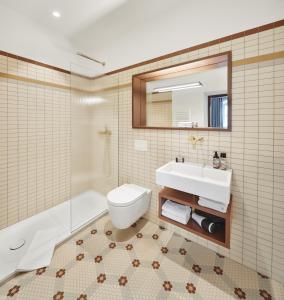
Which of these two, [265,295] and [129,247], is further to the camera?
[129,247]

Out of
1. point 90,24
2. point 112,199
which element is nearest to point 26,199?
point 112,199

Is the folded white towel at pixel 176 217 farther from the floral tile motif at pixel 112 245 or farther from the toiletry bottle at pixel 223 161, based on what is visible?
the floral tile motif at pixel 112 245

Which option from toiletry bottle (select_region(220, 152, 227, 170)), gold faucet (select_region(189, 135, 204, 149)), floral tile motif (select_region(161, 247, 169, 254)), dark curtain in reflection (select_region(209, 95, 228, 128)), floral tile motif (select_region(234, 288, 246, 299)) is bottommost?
floral tile motif (select_region(234, 288, 246, 299))

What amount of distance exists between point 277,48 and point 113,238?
2.32 meters

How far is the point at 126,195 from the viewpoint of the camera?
188 centimetres

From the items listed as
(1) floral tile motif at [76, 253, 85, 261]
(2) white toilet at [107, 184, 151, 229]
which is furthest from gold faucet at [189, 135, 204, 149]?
(1) floral tile motif at [76, 253, 85, 261]

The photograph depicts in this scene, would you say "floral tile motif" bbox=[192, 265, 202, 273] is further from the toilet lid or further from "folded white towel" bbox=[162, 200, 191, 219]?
the toilet lid

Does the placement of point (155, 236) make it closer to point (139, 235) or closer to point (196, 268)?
point (139, 235)

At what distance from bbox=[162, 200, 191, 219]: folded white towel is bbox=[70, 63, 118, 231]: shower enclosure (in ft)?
3.57

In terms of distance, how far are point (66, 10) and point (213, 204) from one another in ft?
8.16

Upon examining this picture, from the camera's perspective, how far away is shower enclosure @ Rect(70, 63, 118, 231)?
7.45 ft

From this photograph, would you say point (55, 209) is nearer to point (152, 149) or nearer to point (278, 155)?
point (152, 149)

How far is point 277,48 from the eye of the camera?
1261mm

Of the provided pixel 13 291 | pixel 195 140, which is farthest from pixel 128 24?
pixel 13 291
